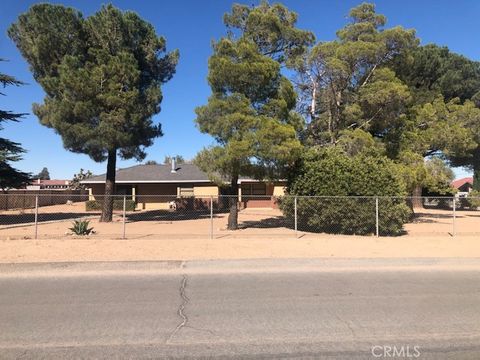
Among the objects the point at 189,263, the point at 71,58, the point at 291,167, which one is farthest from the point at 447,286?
the point at 71,58

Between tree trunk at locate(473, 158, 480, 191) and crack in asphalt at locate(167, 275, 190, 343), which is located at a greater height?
tree trunk at locate(473, 158, 480, 191)

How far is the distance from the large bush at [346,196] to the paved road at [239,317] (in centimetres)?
892

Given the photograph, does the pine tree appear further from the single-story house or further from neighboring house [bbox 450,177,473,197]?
neighboring house [bbox 450,177,473,197]

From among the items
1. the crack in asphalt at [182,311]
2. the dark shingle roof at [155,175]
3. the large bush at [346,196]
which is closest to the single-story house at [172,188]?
the dark shingle roof at [155,175]

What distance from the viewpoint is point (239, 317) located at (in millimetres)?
6609

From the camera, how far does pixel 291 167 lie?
68.7 ft

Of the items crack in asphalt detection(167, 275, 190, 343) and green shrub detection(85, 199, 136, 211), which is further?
green shrub detection(85, 199, 136, 211)

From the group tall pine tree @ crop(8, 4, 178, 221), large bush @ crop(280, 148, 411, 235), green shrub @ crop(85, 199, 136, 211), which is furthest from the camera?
green shrub @ crop(85, 199, 136, 211)

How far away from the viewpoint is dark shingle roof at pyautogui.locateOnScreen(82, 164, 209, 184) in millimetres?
42375

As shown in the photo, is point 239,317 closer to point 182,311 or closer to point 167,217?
point 182,311

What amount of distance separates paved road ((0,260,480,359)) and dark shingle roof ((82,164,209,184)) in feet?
104

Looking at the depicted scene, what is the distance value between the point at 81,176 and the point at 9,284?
2892 inches

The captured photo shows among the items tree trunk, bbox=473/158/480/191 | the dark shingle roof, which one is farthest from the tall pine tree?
tree trunk, bbox=473/158/480/191

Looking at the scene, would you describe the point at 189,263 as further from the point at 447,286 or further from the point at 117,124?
the point at 117,124
